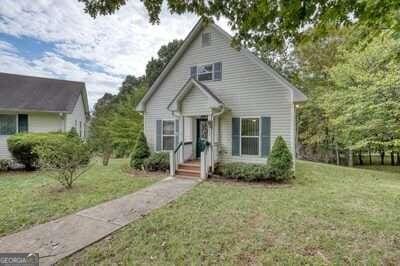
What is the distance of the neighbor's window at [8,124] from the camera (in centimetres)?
1258

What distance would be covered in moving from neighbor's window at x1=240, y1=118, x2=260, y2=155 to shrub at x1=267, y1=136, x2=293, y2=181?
1.00 metres

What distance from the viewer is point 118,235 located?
4066 millimetres

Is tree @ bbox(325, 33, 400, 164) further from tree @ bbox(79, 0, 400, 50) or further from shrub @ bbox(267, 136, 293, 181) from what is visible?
tree @ bbox(79, 0, 400, 50)

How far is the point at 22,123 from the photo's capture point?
43.1 feet

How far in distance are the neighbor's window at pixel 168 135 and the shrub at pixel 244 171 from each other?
3.33 meters

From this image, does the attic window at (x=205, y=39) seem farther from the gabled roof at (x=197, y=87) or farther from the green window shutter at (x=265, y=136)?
the green window shutter at (x=265, y=136)

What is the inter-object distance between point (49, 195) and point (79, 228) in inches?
120

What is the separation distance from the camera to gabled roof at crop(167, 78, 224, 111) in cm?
948

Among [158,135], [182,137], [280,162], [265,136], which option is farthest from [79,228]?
[158,135]

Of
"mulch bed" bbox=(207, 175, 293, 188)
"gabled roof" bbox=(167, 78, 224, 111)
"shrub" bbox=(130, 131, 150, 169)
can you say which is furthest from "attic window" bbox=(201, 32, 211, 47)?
"mulch bed" bbox=(207, 175, 293, 188)

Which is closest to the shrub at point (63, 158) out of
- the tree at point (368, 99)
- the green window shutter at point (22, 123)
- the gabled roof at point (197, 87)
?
the gabled roof at point (197, 87)

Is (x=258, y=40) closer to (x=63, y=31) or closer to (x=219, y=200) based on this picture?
(x=219, y=200)

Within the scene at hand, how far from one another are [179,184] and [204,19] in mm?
5765

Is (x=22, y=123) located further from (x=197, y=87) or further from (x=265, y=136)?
(x=265, y=136)
